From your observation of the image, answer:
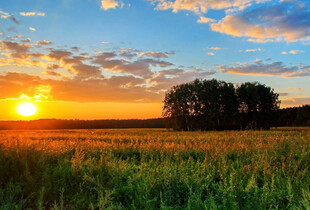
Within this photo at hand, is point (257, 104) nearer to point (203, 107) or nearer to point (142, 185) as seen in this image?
point (203, 107)

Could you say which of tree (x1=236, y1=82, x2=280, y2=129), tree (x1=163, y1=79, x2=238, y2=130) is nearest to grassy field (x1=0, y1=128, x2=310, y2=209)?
tree (x1=163, y1=79, x2=238, y2=130)

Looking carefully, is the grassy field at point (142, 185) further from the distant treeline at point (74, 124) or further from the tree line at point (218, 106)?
the distant treeline at point (74, 124)

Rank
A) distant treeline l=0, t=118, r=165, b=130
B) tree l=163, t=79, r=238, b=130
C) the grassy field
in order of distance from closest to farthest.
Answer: the grassy field
tree l=163, t=79, r=238, b=130
distant treeline l=0, t=118, r=165, b=130

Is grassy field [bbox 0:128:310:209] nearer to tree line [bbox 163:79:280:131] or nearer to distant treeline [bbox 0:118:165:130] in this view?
tree line [bbox 163:79:280:131]

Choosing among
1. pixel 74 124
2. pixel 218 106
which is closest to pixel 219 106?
pixel 218 106

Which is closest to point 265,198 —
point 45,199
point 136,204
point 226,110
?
point 136,204

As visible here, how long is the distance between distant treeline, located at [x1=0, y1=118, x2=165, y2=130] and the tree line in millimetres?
48043

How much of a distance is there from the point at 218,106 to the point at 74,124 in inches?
2512

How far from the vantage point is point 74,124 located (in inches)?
3991

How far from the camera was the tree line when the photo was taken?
5494cm

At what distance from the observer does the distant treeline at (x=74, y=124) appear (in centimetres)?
9456

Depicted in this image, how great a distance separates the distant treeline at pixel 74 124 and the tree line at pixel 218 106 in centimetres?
4804

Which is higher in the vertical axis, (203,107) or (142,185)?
(203,107)

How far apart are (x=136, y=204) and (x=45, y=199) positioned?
2.62 meters
